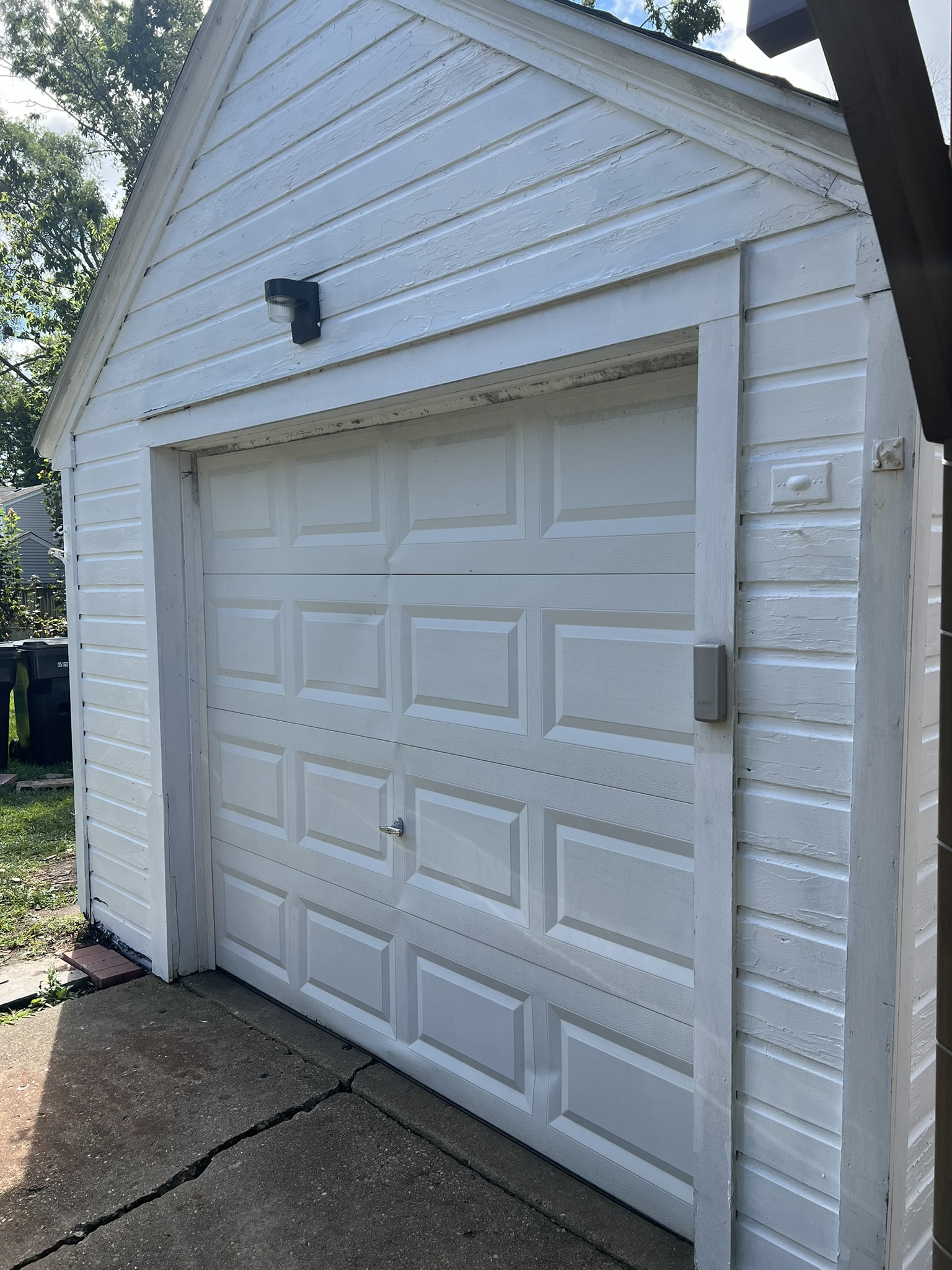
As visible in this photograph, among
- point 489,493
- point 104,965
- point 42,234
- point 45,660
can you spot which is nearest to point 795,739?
point 489,493

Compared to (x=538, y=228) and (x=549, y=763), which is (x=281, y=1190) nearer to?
(x=549, y=763)

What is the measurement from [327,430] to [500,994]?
79.7 inches

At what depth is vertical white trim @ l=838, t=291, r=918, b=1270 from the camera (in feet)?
5.74

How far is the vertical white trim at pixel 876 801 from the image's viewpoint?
5.74 feet

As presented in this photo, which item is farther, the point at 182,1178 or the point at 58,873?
the point at 58,873

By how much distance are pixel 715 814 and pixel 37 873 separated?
4679 millimetres

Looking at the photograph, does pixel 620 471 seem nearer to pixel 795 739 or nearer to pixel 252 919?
pixel 795 739

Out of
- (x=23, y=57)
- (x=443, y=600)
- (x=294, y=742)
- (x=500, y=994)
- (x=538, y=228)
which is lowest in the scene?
(x=500, y=994)

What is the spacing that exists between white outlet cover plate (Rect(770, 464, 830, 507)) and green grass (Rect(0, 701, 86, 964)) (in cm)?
402

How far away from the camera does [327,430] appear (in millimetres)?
3305

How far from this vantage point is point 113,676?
14.1ft

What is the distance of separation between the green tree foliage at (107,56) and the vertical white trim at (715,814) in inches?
737

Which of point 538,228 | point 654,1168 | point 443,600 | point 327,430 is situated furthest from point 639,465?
point 654,1168

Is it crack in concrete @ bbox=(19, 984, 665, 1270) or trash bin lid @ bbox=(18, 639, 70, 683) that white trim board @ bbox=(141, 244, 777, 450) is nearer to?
crack in concrete @ bbox=(19, 984, 665, 1270)
